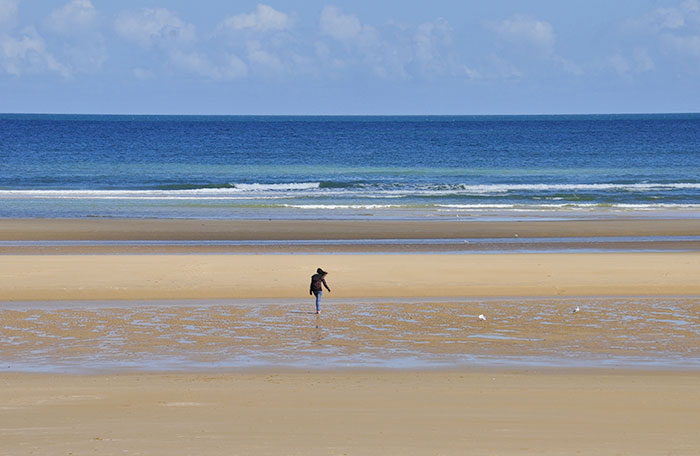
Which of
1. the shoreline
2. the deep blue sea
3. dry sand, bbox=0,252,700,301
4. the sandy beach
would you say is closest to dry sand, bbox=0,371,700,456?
the sandy beach

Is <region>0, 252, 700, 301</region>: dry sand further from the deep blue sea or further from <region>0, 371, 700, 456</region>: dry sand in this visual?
the deep blue sea

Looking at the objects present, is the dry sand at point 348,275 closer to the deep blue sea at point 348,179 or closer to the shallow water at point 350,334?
the shallow water at point 350,334

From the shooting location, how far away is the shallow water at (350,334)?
1301 centimetres

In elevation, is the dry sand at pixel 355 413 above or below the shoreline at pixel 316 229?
below

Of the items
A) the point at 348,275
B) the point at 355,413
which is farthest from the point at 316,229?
the point at 355,413

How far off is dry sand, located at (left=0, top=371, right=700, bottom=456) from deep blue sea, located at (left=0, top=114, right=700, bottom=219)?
2313 cm

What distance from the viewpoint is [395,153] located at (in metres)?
82.6

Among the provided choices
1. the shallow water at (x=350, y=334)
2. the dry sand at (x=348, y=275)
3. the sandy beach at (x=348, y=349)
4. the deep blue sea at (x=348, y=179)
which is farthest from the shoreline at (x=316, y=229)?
the shallow water at (x=350, y=334)

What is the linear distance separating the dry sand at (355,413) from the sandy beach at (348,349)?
1.3 inches

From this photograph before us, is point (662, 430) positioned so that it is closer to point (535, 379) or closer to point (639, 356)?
point (535, 379)

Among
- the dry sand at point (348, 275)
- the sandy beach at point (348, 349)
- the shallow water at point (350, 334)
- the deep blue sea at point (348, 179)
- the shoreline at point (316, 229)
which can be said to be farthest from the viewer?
the deep blue sea at point (348, 179)

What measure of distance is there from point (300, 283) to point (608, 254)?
27.6 ft

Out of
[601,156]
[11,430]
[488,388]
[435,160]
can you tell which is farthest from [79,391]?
[601,156]

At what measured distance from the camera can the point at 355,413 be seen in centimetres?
1025
